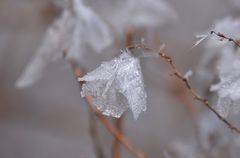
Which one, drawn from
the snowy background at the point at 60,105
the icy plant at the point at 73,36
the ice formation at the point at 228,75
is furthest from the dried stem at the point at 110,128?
the snowy background at the point at 60,105

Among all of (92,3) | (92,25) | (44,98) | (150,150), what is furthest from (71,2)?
(44,98)

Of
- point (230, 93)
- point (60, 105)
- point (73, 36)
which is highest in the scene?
point (60, 105)

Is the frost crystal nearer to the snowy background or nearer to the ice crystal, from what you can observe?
the ice crystal

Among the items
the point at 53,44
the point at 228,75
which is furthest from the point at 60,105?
the point at 228,75

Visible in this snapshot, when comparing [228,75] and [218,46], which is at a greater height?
[218,46]

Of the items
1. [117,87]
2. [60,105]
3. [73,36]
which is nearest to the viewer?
[117,87]

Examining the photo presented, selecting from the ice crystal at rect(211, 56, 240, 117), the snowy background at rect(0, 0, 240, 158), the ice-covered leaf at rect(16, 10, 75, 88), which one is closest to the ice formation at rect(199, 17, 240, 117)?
the ice crystal at rect(211, 56, 240, 117)

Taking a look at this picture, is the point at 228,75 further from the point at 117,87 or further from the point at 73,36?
the point at 73,36
